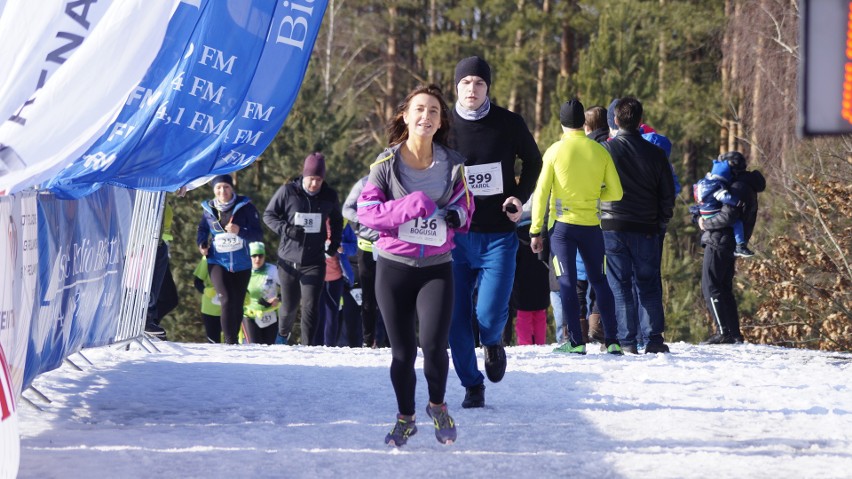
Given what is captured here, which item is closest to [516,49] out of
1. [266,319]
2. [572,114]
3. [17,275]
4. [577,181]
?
[266,319]

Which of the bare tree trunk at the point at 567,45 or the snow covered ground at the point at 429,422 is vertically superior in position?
the bare tree trunk at the point at 567,45

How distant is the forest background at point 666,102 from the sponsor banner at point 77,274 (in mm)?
9380

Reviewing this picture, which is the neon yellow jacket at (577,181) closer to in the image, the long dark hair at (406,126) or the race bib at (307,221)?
the long dark hair at (406,126)

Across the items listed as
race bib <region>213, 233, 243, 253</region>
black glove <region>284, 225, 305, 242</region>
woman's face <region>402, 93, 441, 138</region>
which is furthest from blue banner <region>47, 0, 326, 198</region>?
black glove <region>284, 225, 305, 242</region>

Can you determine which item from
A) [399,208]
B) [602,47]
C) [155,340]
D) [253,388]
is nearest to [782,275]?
[602,47]

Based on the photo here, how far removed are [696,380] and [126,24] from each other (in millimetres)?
4387

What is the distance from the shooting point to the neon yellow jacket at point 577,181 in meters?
9.55

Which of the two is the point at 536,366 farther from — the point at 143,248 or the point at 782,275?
the point at 782,275

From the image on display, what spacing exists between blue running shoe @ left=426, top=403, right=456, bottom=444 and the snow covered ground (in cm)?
6

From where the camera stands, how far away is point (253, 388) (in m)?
8.27

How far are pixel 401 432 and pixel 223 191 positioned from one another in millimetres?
6202

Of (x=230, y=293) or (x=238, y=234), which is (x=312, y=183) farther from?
(x=230, y=293)

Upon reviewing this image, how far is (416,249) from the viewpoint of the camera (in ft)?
20.6

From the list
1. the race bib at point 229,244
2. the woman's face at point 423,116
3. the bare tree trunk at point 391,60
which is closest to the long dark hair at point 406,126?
the woman's face at point 423,116
